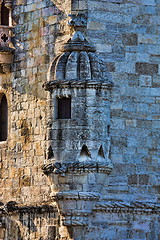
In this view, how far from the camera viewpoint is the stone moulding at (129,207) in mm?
33781

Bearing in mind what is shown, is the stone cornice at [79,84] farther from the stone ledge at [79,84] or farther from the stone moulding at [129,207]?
the stone moulding at [129,207]

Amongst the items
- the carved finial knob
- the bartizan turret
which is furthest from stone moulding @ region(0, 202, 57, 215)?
the carved finial knob

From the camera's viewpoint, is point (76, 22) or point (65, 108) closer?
point (65, 108)

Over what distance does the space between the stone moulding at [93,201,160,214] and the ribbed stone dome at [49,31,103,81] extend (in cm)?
325

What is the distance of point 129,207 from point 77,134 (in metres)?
2.49

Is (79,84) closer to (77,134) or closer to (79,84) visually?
(79,84)

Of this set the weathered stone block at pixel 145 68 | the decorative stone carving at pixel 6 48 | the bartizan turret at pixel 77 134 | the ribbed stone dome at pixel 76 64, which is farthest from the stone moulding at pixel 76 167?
the decorative stone carving at pixel 6 48

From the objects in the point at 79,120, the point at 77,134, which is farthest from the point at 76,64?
the point at 77,134

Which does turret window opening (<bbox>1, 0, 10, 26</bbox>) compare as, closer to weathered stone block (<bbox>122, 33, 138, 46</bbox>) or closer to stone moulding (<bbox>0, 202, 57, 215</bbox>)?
weathered stone block (<bbox>122, 33, 138, 46</bbox>)

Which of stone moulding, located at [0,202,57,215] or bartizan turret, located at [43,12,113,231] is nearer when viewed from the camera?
bartizan turret, located at [43,12,113,231]

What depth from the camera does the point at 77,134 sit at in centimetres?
3297

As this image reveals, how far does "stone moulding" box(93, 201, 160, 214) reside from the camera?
1330 inches

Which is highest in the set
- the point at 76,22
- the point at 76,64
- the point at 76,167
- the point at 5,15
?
the point at 5,15

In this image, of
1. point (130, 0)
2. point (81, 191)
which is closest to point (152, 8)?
point (130, 0)
